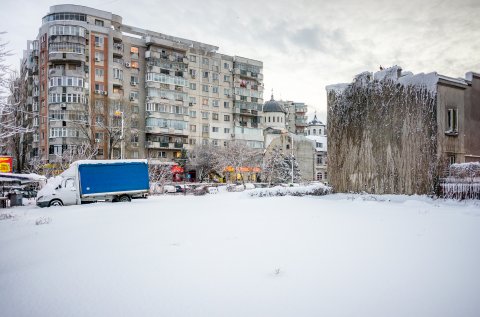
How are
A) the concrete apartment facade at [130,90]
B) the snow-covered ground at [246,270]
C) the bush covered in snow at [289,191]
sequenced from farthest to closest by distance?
1. the concrete apartment facade at [130,90]
2. the bush covered in snow at [289,191]
3. the snow-covered ground at [246,270]

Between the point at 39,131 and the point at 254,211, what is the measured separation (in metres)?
50.4

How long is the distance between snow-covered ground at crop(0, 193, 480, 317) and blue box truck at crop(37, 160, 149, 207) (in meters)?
10.7

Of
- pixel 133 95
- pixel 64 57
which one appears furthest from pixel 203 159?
pixel 64 57

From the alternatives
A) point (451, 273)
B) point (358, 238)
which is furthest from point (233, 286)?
point (358, 238)

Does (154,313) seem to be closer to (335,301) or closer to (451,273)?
(335,301)

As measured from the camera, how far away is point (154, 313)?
14.3ft

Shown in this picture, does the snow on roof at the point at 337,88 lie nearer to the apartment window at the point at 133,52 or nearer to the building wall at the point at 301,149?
the apartment window at the point at 133,52

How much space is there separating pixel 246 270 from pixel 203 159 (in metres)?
51.1

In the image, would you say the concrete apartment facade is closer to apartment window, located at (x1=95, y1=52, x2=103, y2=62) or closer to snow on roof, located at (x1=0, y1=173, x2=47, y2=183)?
apartment window, located at (x1=95, y1=52, x2=103, y2=62)

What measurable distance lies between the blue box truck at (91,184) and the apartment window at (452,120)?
62.6 feet

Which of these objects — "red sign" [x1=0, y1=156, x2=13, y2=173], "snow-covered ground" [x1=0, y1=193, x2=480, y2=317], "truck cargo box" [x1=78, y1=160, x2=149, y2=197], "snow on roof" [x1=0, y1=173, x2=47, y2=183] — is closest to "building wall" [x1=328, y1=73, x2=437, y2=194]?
"snow-covered ground" [x1=0, y1=193, x2=480, y2=317]

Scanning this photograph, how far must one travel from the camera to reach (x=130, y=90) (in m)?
56.9

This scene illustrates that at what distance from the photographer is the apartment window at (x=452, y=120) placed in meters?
19.4

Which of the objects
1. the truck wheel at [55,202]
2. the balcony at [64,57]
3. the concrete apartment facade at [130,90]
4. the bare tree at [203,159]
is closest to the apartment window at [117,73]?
the concrete apartment facade at [130,90]
